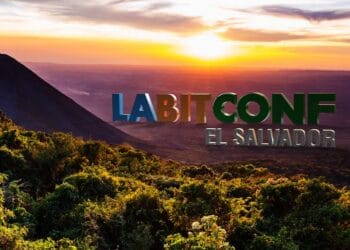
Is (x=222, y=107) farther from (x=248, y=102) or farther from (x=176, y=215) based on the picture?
(x=176, y=215)

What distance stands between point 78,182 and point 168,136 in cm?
13443

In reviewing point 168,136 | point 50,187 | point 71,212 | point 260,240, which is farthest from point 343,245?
point 168,136

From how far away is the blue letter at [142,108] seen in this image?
70.2 metres

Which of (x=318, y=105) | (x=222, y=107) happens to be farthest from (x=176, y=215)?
(x=222, y=107)

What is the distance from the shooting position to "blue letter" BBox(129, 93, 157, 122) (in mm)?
70188

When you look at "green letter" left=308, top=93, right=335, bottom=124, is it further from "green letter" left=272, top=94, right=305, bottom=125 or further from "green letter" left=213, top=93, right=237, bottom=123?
"green letter" left=213, top=93, right=237, bottom=123

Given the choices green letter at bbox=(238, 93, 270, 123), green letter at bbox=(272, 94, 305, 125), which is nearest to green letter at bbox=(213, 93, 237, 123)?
green letter at bbox=(238, 93, 270, 123)

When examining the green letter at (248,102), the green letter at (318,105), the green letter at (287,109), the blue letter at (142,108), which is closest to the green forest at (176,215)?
the blue letter at (142,108)

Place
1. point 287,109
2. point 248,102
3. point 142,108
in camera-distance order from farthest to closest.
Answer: point 142,108 → point 248,102 → point 287,109

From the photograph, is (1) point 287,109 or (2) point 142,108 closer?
(1) point 287,109

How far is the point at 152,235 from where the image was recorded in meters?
31.3

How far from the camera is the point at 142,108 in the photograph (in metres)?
70.8

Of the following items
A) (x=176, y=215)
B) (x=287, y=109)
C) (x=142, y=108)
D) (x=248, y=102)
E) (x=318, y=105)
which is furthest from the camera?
(x=142, y=108)

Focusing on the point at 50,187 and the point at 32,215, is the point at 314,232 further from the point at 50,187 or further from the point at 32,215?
the point at 50,187
